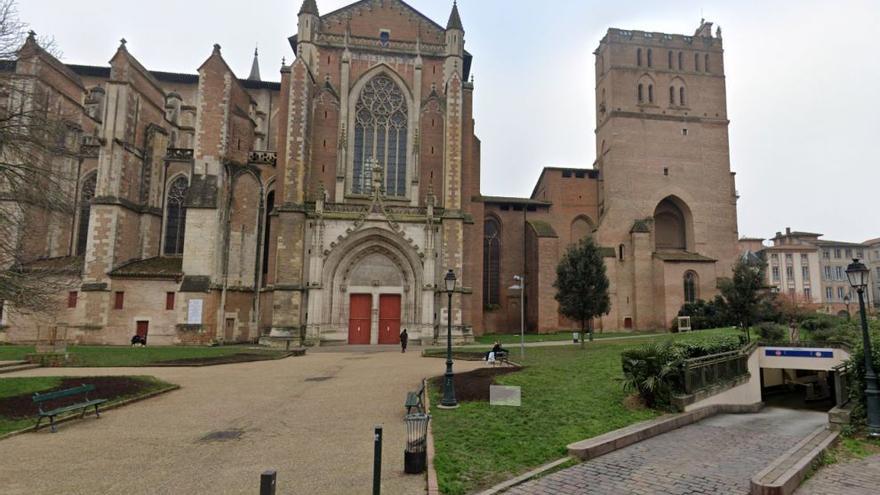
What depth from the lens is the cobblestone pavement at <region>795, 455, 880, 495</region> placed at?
668 cm

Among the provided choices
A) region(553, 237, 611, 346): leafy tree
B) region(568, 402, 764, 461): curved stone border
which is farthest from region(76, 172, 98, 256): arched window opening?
region(568, 402, 764, 461): curved stone border

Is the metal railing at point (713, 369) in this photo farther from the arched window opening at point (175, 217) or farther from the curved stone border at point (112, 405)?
the arched window opening at point (175, 217)

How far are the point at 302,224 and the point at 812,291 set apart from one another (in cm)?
7879

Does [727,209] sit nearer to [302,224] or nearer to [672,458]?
[302,224]

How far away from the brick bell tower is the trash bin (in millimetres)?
33519

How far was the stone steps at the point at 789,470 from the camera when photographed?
617 centimetres

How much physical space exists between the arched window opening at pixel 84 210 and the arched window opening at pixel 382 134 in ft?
58.5

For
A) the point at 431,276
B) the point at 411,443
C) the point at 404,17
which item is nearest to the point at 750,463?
the point at 411,443

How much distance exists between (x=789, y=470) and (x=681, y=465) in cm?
141

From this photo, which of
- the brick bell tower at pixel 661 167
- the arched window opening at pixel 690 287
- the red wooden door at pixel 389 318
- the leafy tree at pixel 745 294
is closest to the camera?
the leafy tree at pixel 745 294

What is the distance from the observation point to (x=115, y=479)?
6398 millimetres

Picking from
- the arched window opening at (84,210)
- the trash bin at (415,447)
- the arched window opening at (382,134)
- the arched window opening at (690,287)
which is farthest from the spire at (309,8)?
the arched window opening at (690,287)

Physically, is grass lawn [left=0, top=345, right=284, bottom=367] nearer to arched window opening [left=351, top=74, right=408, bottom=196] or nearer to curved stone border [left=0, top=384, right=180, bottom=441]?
curved stone border [left=0, top=384, right=180, bottom=441]

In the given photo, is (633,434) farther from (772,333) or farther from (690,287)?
(690,287)
